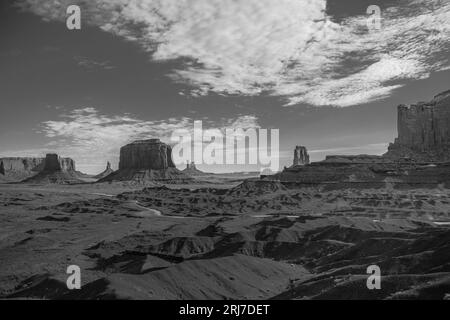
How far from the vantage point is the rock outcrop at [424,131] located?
178750 mm

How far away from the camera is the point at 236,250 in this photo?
63656 mm

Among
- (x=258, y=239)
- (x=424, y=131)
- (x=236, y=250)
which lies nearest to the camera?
(x=236, y=250)

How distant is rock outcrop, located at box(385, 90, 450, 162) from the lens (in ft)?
586

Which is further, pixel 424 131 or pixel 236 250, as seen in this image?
pixel 424 131

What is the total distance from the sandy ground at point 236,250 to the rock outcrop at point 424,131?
2332 inches

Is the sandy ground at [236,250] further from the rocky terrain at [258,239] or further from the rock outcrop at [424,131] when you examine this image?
the rock outcrop at [424,131]

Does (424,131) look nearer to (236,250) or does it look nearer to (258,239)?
(258,239)

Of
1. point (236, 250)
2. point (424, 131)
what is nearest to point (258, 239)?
point (236, 250)

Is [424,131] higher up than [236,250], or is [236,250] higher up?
[424,131]

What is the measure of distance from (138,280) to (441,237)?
34580 mm

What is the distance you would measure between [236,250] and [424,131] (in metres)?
155

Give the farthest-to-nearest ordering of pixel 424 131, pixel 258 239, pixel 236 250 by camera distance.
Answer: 1. pixel 424 131
2. pixel 258 239
3. pixel 236 250

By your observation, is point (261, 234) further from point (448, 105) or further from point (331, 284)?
point (448, 105)

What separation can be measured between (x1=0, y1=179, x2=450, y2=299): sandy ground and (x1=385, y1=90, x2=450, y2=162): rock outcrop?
59.2 metres
